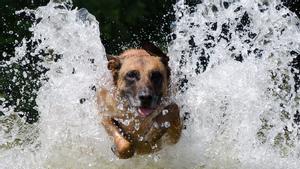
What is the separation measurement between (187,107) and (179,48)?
3.24 feet

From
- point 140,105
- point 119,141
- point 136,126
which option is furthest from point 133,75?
point 119,141

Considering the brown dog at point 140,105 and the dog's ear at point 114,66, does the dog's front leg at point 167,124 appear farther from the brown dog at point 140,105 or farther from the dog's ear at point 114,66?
the dog's ear at point 114,66

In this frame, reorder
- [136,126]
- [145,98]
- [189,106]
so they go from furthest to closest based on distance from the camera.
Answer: [189,106] → [136,126] → [145,98]

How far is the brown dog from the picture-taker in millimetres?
5672

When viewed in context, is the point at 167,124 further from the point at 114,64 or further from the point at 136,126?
the point at 114,64

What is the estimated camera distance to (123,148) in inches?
213

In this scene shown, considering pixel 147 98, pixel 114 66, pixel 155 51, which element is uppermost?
pixel 155 51

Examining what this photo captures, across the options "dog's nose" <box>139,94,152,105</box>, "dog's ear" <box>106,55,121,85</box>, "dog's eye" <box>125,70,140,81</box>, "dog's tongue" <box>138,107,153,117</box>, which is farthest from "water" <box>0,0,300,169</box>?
"dog's nose" <box>139,94,152,105</box>

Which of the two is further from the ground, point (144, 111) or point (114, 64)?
point (114, 64)

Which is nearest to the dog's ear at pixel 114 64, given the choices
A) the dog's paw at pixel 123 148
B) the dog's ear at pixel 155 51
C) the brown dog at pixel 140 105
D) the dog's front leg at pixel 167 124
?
the brown dog at pixel 140 105

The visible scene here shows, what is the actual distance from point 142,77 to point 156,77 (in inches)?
5.3

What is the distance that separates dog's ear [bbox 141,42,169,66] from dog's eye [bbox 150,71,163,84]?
240 mm

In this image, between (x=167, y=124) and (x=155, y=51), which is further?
(x=155, y=51)

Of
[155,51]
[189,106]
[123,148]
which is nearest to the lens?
[123,148]
